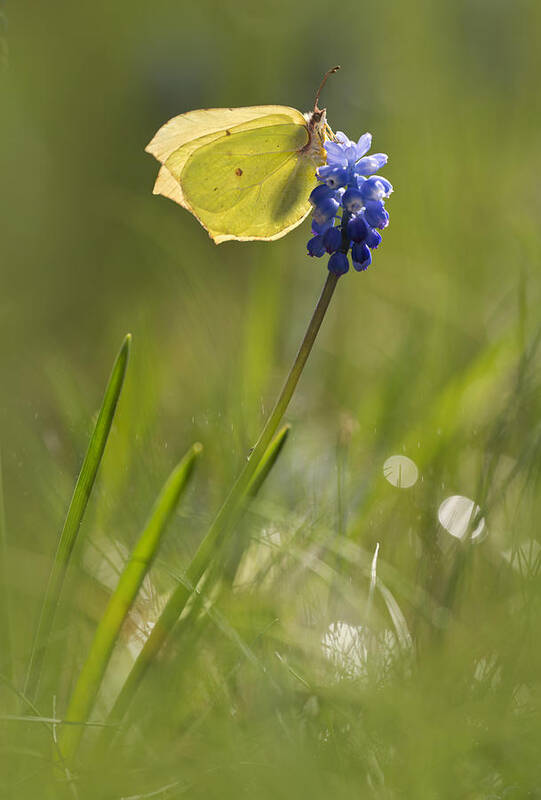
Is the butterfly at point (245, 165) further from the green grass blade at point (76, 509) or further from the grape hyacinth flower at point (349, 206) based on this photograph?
the green grass blade at point (76, 509)

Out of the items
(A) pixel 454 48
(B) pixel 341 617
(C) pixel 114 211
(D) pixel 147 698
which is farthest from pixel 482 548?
(A) pixel 454 48

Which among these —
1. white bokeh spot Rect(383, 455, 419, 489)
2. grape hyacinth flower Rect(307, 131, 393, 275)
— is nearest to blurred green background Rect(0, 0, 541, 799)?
white bokeh spot Rect(383, 455, 419, 489)

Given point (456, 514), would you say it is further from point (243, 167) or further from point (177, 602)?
point (243, 167)

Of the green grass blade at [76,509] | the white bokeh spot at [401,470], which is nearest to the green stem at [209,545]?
the green grass blade at [76,509]

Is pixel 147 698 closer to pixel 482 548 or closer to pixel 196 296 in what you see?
pixel 482 548

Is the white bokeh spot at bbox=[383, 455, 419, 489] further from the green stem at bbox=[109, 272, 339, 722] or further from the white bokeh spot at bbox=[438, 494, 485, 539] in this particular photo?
the green stem at bbox=[109, 272, 339, 722]

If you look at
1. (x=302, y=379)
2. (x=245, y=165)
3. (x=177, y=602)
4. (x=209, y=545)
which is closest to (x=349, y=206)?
(x=245, y=165)
